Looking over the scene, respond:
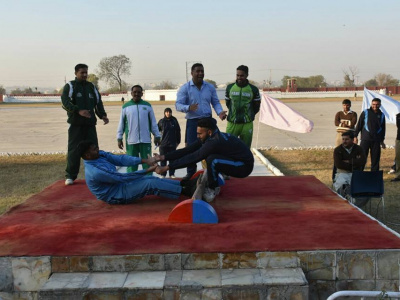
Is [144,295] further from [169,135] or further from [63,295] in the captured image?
[169,135]

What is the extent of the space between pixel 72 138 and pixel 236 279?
165 inches

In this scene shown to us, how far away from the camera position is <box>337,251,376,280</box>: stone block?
146 inches

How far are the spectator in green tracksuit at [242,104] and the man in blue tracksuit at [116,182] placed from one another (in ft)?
5.67

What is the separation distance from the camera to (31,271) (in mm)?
3750

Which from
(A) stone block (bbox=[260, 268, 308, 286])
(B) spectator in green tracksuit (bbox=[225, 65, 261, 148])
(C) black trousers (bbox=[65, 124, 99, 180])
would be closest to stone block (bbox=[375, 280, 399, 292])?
(A) stone block (bbox=[260, 268, 308, 286])

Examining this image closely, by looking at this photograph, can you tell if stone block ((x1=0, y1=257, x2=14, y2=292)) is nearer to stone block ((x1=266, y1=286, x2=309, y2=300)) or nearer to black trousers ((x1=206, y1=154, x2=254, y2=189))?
stone block ((x1=266, y1=286, x2=309, y2=300))

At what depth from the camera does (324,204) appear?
17.5 ft

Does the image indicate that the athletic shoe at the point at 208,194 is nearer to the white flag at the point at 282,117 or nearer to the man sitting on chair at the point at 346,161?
the man sitting on chair at the point at 346,161

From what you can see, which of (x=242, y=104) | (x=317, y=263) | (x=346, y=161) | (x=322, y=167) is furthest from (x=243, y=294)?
(x=322, y=167)

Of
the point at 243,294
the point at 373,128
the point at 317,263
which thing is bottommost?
the point at 243,294

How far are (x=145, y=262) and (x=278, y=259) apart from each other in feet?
3.74

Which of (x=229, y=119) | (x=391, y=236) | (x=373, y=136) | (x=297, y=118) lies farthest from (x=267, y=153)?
(x=391, y=236)

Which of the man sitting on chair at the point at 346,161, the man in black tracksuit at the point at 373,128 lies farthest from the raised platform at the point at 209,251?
the man in black tracksuit at the point at 373,128

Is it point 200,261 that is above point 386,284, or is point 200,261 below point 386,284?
above
